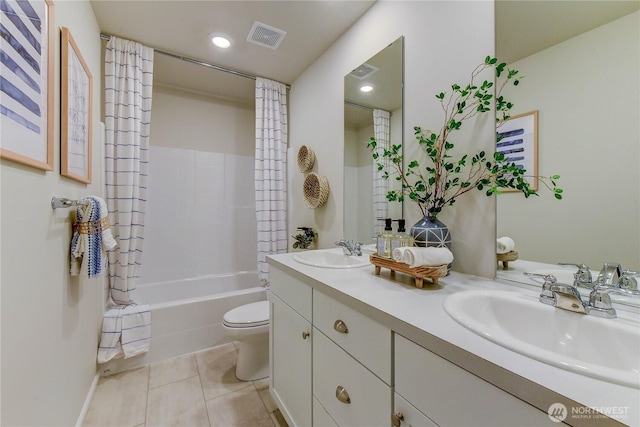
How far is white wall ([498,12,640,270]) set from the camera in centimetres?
74

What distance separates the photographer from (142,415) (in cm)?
146

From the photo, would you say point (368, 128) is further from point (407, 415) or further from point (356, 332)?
point (407, 415)

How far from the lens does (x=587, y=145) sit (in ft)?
2.65

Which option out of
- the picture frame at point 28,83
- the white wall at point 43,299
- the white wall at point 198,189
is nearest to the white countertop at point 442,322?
the white wall at point 43,299

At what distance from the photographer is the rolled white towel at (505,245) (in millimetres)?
995

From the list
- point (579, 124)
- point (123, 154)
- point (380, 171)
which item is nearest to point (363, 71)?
point (380, 171)

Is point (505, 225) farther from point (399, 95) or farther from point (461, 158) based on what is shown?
point (399, 95)

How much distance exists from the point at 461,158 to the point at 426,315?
0.76 meters

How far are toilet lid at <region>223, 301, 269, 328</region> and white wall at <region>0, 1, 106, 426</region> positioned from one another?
781 mm

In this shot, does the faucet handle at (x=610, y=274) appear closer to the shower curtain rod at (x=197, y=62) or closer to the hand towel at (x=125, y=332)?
the hand towel at (x=125, y=332)

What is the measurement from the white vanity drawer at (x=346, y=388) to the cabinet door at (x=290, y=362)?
0.09 meters

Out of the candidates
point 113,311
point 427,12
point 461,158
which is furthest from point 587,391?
point 113,311

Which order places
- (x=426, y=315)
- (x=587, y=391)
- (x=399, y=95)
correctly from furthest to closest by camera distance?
(x=399, y=95) → (x=426, y=315) → (x=587, y=391)

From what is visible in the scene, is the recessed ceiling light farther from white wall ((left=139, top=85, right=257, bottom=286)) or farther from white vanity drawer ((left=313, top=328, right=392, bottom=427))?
white vanity drawer ((left=313, top=328, right=392, bottom=427))
